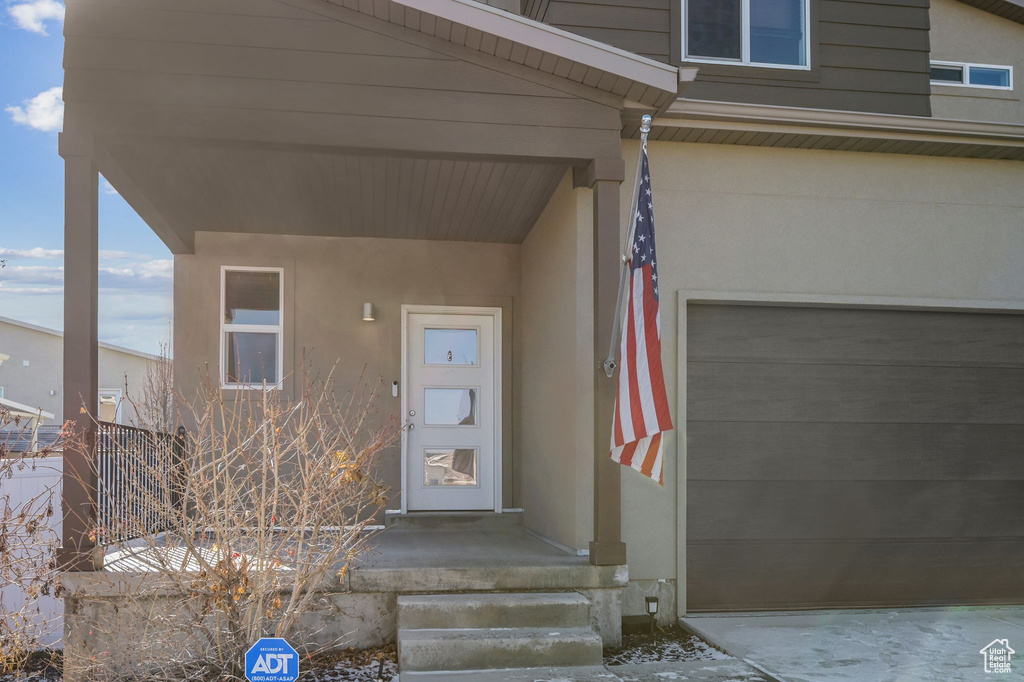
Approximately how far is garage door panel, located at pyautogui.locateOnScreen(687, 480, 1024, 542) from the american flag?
1.41 metres

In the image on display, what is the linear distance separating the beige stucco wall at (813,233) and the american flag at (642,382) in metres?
1.14

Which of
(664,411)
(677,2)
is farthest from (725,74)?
(664,411)

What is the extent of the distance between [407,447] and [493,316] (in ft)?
4.76

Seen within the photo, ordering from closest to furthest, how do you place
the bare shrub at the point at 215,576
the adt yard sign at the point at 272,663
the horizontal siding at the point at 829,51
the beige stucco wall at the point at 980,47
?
the adt yard sign at the point at 272,663, the bare shrub at the point at 215,576, the horizontal siding at the point at 829,51, the beige stucco wall at the point at 980,47

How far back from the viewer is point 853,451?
6.31m

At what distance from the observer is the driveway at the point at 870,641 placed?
4.79 m

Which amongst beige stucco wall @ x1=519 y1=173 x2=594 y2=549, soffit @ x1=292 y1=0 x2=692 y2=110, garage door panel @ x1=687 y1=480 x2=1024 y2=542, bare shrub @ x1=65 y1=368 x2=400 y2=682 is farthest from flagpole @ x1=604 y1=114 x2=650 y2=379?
bare shrub @ x1=65 y1=368 x2=400 y2=682

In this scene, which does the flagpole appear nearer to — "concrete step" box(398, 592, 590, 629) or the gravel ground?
"concrete step" box(398, 592, 590, 629)

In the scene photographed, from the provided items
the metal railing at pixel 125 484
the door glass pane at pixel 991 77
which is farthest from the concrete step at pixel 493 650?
the door glass pane at pixel 991 77

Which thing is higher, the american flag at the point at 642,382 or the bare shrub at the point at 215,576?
the american flag at the point at 642,382

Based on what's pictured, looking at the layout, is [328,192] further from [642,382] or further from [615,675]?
[615,675]

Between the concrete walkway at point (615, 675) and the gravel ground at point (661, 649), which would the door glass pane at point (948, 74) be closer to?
the gravel ground at point (661, 649)

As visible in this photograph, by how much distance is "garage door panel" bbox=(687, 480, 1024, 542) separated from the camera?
6125 millimetres

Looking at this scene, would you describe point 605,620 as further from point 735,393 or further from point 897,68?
point 897,68
